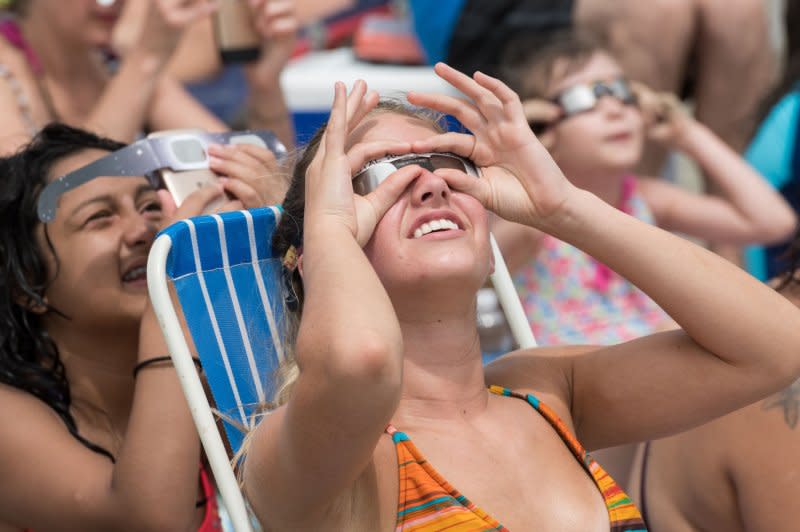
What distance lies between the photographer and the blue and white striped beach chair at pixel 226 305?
2051 mm

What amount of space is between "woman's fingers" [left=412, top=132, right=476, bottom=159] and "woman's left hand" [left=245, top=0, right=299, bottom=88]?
185 cm

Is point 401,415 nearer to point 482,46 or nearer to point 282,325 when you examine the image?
point 282,325

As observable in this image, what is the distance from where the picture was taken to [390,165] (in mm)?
2035

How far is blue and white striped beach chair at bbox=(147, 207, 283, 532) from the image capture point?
2.05 meters

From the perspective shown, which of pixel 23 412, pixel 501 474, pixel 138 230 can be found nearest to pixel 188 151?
pixel 138 230

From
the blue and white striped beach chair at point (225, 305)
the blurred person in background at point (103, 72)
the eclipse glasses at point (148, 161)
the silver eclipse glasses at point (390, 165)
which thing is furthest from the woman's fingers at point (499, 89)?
the blurred person in background at point (103, 72)

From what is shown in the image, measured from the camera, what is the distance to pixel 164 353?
232 cm

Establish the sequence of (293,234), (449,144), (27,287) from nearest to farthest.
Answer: (449,144) < (293,234) < (27,287)

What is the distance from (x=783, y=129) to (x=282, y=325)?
2.73 metres

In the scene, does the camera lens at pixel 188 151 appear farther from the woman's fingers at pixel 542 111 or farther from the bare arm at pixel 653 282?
the woman's fingers at pixel 542 111

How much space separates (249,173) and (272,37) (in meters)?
1.43

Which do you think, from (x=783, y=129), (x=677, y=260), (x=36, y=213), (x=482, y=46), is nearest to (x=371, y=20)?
(x=482, y=46)

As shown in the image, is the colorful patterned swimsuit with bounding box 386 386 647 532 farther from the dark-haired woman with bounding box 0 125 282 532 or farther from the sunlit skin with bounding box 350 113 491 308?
the dark-haired woman with bounding box 0 125 282 532

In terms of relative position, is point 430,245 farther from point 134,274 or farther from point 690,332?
point 134,274
